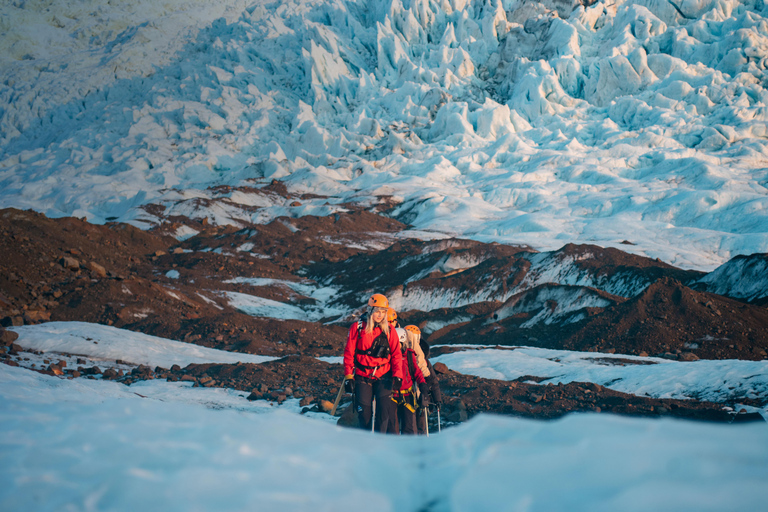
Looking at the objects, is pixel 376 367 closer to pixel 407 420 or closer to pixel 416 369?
pixel 416 369

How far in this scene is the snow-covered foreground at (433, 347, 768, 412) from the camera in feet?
29.3

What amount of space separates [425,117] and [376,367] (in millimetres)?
90645

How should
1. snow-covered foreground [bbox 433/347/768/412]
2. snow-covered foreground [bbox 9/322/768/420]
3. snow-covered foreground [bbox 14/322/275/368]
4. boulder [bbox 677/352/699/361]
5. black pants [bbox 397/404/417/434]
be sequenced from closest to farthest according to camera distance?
black pants [bbox 397/404/417/434], snow-covered foreground [bbox 433/347/768/412], snow-covered foreground [bbox 9/322/768/420], snow-covered foreground [bbox 14/322/275/368], boulder [bbox 677/352/699/361]

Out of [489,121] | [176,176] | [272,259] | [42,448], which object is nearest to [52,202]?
[176,176]

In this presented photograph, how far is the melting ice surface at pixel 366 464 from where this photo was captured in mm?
1844

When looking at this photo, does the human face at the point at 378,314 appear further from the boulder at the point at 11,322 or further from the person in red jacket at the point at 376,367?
the boulder at the point at 11,322

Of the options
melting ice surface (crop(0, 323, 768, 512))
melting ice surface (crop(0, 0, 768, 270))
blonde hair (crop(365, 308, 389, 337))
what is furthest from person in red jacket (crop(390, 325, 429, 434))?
melting ice surface (crop(0, 0, 768, 270))

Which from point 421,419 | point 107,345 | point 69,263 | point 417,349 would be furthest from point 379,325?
point 69,263

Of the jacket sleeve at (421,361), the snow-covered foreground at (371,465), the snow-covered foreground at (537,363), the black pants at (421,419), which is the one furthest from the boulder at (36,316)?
the snow-covered foreground at (371,465)

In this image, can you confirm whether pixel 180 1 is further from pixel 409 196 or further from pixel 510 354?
pixel 510 354

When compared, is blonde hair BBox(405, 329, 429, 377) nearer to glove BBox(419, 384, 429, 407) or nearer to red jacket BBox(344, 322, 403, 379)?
glove BBox(419, 384, 429, 407)

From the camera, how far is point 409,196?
216 ft

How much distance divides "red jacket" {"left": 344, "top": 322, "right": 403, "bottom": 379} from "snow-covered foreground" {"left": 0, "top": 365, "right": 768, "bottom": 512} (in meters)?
2.66

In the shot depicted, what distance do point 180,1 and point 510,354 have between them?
171m
